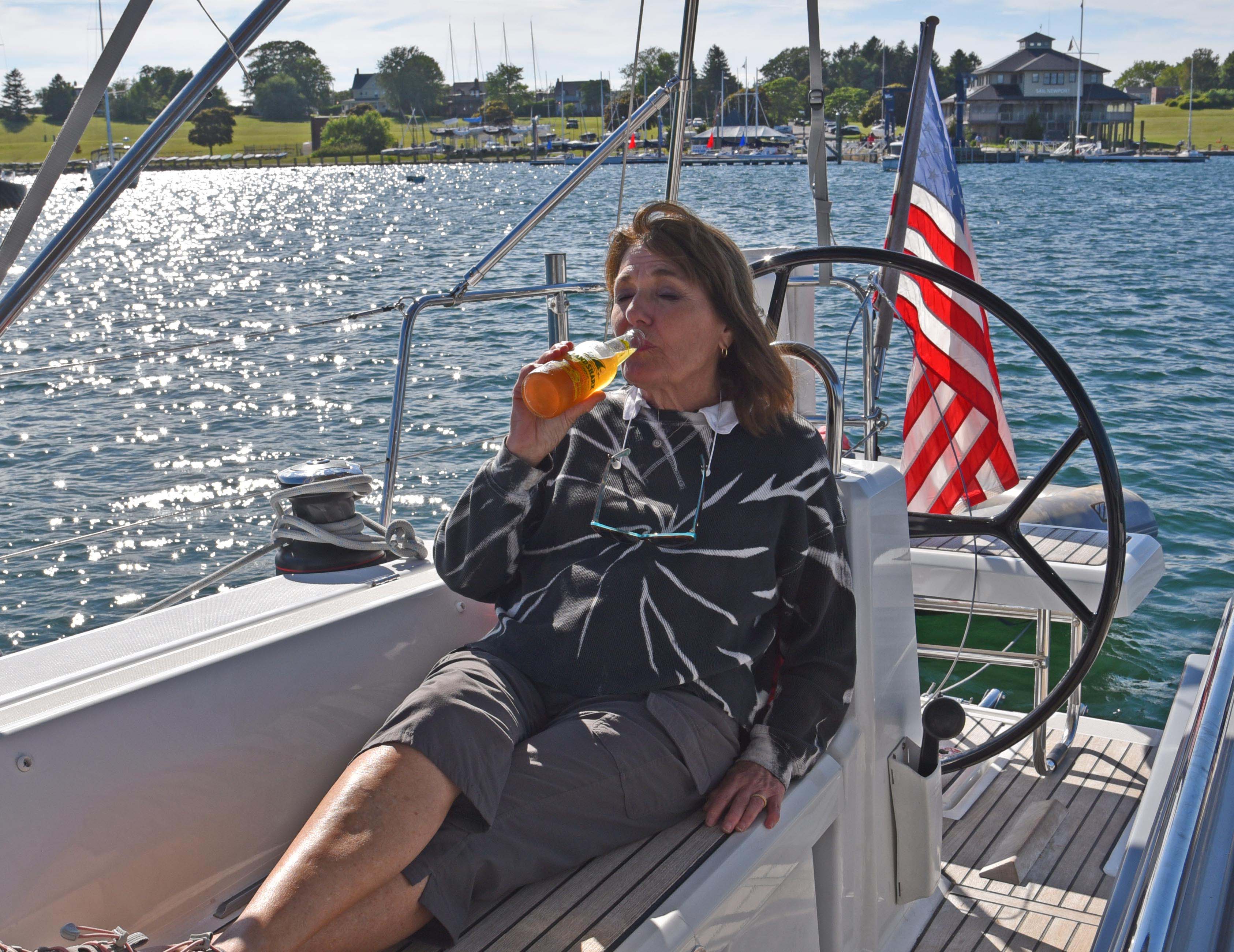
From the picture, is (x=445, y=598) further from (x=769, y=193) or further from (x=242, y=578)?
(x=769, y=193)

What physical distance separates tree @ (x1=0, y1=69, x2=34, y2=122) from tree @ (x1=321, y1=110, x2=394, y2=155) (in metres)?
1.59

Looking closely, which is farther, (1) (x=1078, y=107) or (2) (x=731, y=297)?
(1) (x=1078, y=107)

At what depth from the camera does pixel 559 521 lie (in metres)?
1.57

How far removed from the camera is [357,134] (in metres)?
21.2

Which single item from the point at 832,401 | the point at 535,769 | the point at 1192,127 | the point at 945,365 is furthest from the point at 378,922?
the point at 1192,127

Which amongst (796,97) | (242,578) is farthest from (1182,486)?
(796,97)

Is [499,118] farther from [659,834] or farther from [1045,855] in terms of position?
[659,834]

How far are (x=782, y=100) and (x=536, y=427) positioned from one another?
2316 inches

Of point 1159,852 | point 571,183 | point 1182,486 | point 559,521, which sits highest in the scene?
point 571,183

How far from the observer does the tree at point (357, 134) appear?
14.5m

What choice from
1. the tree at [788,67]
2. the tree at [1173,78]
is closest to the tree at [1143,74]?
the tree at [1173,78]

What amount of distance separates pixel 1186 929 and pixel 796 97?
53.2 metres

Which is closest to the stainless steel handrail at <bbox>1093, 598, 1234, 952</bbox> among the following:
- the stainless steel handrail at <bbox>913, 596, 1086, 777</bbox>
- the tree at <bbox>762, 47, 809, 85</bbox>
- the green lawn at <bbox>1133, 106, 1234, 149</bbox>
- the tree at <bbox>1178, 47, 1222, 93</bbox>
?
the stainless steel handrail at <bbox>913, 596, 1086, 777</bbox>

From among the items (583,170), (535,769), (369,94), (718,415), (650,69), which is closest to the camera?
(535,769)
